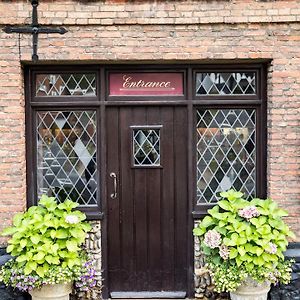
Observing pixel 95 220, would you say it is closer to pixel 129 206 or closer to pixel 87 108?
pixel 129 206

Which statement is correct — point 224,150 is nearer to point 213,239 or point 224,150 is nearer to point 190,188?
point 190,188

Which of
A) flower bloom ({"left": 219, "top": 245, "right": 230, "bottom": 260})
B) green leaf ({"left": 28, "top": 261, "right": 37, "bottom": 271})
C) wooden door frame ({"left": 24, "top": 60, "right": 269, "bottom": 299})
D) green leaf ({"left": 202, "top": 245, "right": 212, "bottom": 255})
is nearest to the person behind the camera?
green leaf ({"left": 28, "top": 261, "right": 37, "bottom": 271})

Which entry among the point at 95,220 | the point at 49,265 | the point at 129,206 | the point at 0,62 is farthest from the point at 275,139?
the point at 0,62

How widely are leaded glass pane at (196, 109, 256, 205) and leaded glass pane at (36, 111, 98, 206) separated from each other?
126 cm

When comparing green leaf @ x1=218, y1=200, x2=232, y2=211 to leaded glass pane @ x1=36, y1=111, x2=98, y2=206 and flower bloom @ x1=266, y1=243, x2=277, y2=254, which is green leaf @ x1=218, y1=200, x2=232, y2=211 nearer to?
flower bloom @ x1=266, y1=243, x2=277, y2=254

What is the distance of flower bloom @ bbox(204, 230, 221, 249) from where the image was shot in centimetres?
546

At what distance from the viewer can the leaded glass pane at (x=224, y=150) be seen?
616 cm

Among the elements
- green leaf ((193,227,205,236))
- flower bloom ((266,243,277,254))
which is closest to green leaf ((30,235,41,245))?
green leaf ((193,227,205,236))

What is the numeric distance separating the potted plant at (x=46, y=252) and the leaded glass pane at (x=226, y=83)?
2.04 m

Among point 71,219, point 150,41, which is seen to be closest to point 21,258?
point 71,219

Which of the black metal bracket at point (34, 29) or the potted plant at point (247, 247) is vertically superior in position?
the black metal bracket at point (34, 29)

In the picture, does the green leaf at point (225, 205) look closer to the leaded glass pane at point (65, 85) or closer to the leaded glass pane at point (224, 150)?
the leaded glass pane at point (224, 150)

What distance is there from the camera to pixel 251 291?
18.3 feet

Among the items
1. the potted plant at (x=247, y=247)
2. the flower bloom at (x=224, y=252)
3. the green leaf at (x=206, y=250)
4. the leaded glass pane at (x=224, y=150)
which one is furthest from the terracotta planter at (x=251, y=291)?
the leaded glass pane at (x=224, y=150)
